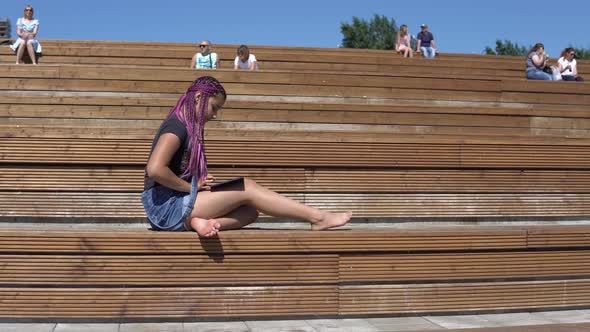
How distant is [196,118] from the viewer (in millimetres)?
5348

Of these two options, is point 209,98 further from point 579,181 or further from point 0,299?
point 579,181

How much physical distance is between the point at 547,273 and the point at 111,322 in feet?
10.2

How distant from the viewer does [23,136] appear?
6945 mm

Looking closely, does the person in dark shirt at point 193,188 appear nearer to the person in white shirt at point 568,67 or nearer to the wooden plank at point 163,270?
the wooden plank at point 163,270

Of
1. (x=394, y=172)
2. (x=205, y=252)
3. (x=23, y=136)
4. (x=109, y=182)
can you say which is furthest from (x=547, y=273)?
(x=23, y=136)

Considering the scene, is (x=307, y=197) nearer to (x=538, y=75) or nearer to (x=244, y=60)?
(x=244, y=60)

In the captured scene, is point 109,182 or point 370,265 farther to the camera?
point 109,182

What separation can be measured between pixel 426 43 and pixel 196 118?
518 inches

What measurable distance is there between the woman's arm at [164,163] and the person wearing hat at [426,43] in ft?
42.5

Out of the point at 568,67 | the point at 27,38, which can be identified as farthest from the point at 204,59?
the point at 568,67

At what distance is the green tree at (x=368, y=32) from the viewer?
282 ft

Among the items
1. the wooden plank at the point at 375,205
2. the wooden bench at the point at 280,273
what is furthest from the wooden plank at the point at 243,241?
the wooden plank at the point at 375,205

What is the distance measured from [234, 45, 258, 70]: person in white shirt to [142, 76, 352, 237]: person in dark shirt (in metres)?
7.25

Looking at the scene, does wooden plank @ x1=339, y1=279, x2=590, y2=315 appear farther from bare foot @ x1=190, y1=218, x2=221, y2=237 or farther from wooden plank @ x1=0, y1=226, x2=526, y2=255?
bare foot @ x1=190, y1=218, x2=221, y2=237
